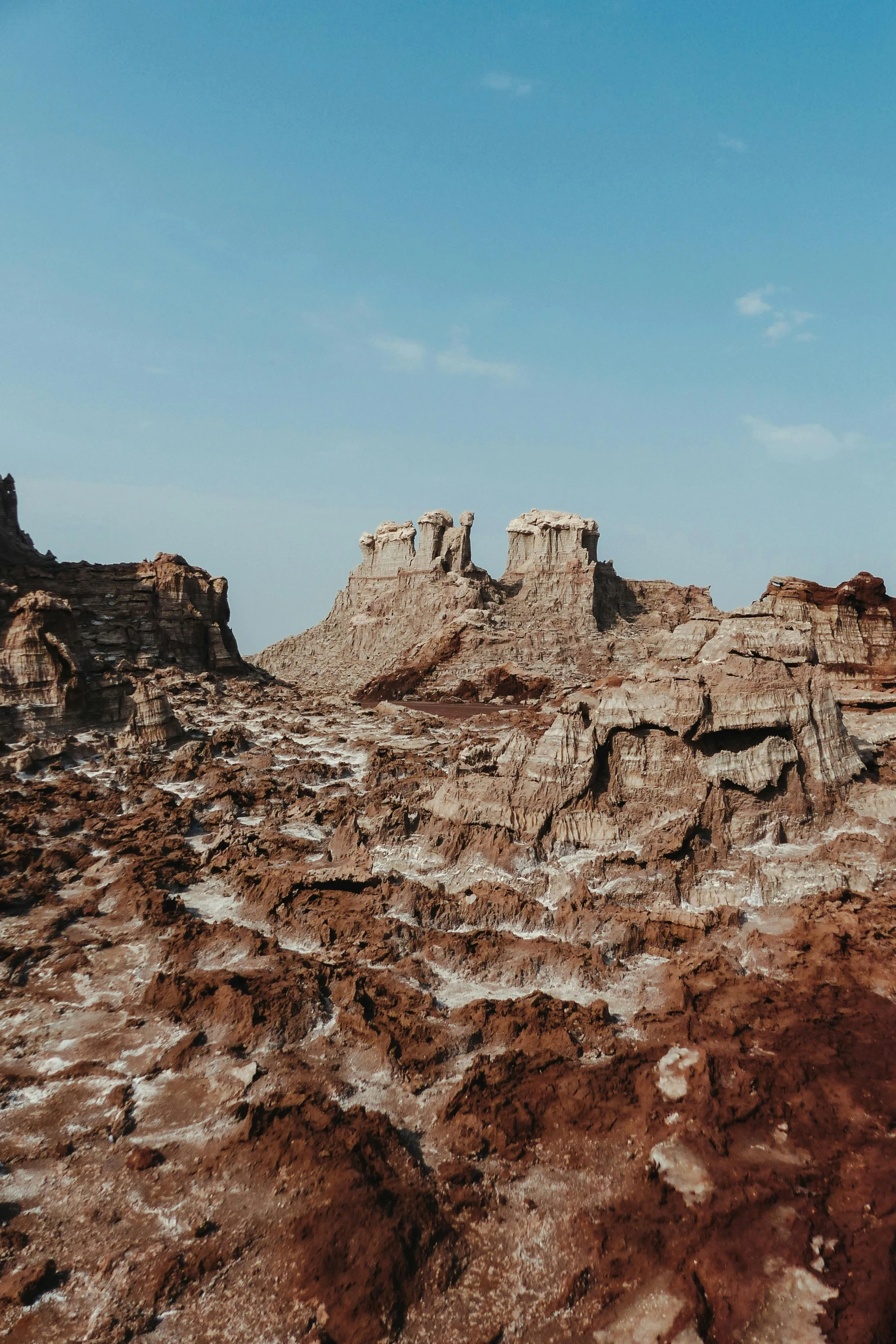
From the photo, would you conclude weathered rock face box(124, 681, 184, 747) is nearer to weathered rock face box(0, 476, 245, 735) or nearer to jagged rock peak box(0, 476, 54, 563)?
weathered rock face box(0, 476, 245, 735)

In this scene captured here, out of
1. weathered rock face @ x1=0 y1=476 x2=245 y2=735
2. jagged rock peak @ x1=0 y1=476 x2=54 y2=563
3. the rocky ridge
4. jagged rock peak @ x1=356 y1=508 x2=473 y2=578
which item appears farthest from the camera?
jagged rock peak @ x1=356 y1=508 x2=473 y2=578

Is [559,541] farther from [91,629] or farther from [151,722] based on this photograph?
[151,722]

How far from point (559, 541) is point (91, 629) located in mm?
34803

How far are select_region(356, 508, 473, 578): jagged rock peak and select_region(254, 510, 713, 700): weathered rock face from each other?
0.30ft

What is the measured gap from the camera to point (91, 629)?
33906 mm

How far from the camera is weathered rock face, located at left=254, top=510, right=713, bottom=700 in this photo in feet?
156

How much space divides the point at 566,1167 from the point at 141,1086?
5.01 metres

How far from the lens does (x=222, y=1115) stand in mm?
8180

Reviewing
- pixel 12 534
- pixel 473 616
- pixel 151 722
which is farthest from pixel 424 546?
pixel 151 722

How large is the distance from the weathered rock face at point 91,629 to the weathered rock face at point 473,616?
13468 mm

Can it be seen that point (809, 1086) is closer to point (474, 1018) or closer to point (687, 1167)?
point (687, 1167)

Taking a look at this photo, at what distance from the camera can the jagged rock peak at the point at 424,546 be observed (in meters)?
55.5

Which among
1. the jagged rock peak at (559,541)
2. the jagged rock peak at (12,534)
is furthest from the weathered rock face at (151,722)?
the jagged rock peak at (559,541)

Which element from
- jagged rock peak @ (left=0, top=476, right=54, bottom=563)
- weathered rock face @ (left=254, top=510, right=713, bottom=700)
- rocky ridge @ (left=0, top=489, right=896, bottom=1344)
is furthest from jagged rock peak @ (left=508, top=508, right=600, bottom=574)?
rocky ridge @ (left=0, top=489, right=896, bottom=1344)
